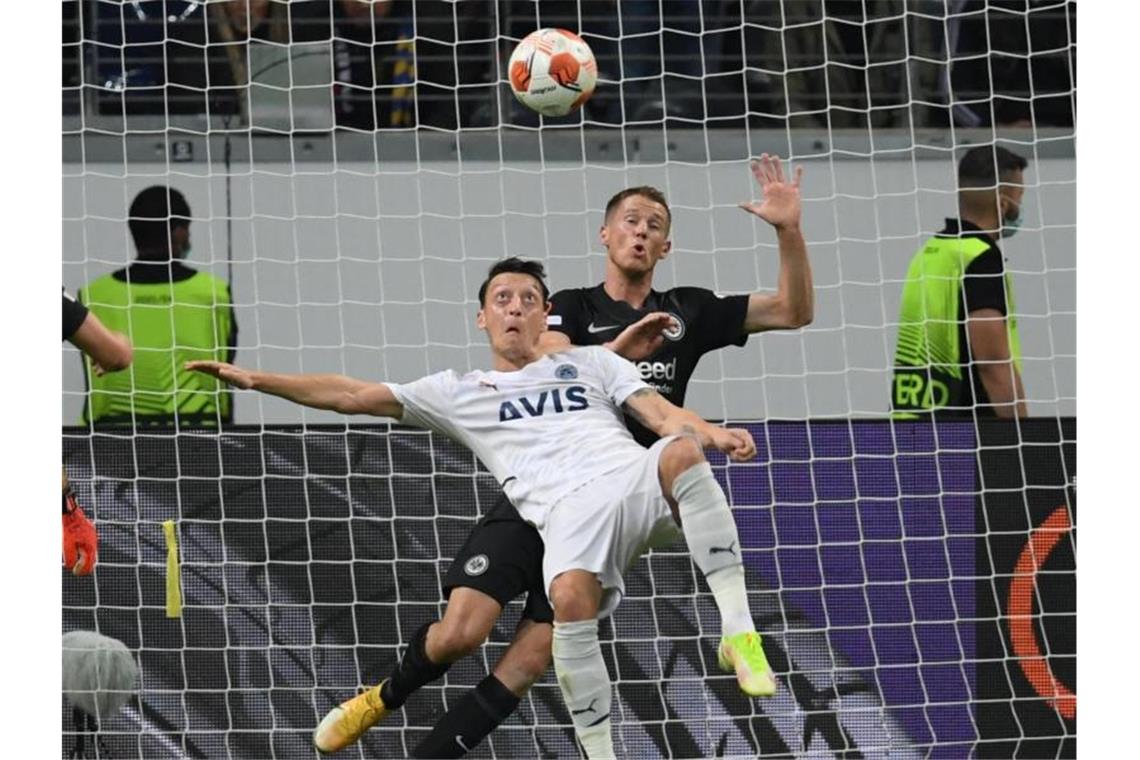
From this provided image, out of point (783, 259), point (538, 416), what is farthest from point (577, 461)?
point (783, 259)

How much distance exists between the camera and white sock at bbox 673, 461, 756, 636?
239 inches

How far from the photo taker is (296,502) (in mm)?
7504

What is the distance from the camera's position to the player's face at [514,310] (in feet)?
21.5

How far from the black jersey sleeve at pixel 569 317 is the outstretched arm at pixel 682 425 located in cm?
48

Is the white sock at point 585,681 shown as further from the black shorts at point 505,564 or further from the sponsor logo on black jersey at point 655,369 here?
the sponsor logo on black jersey at point 655,369

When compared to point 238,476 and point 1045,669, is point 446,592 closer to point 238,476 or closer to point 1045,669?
point 238,476

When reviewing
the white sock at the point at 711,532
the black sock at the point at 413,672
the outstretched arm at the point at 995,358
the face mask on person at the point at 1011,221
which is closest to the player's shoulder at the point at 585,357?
the white sock at the point at 711,532

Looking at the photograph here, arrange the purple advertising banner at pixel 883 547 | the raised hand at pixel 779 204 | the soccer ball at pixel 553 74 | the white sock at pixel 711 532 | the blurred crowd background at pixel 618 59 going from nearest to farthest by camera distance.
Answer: the white sock at pixel 711 532 → the raised hand at pixel 779 204 → the soccer ball at pixel 553 74 → the purple advertising banner at pixel 883 547 → the blurred crowd background at pixel 618 59

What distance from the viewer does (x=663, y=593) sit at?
7.58 meters

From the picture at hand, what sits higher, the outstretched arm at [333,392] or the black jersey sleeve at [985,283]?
the black jersey sleeve at [985,283]

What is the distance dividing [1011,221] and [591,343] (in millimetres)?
2121

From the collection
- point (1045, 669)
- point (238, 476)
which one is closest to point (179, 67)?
point (238, 476)

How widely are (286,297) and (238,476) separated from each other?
1.00m

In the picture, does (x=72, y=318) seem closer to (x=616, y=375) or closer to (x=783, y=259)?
(x=616, y=375)
